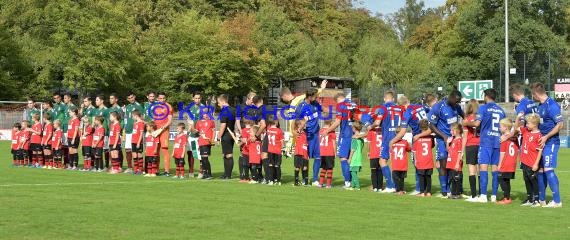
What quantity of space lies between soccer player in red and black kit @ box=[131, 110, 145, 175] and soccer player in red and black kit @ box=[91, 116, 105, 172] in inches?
51.4

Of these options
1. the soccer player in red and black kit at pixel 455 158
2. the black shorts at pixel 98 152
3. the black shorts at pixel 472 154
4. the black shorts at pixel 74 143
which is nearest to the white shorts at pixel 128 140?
the black shorts at pixel 98 152

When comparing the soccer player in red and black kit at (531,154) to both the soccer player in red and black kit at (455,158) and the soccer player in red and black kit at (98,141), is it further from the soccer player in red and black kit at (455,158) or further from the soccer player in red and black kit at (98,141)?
the soccer player in red and black kit at (98,141)

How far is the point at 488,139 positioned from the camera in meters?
14.6

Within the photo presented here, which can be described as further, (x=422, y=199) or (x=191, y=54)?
(x=191, y=54)

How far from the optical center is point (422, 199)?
592 inches

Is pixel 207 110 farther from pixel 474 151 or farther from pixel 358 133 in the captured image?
pixel 474 151

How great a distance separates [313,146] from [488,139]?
14.4ft

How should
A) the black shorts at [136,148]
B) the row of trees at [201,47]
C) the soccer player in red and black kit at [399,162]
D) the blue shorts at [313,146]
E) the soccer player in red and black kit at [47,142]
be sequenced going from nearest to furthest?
1. the soccer player in red and black kit at [399,162]
2. the blue shorts at [313,146]
3. the black shorts at [136,148]
4. the soccer player in red and black kit at [47,142]
5. the row of trees at [201,47]

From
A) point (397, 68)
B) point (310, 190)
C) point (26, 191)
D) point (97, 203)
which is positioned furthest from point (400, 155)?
point (397, 68)

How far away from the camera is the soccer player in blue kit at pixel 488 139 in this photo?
14.6m

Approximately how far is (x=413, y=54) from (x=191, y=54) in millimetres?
31636

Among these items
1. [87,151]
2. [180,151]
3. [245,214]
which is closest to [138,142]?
[180,151]

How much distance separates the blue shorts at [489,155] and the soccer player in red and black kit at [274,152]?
4.99 m

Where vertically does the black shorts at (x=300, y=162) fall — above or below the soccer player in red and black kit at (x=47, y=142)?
below
